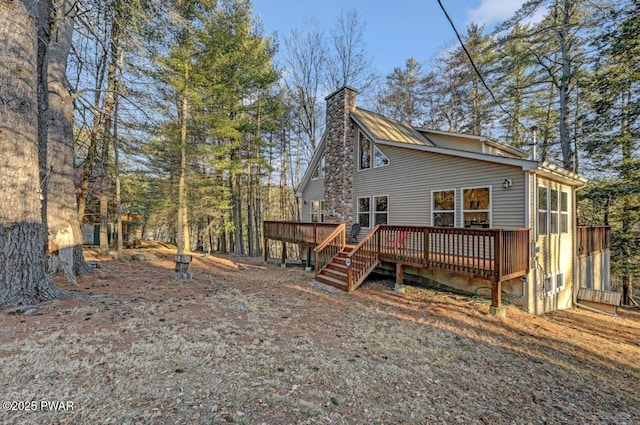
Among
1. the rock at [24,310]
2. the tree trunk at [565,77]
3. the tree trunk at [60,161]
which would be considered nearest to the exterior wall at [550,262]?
the tree trunk at [565,77]

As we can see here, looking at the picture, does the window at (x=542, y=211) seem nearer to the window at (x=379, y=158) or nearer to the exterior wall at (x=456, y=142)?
the exterior wall at (x=456, y=142)

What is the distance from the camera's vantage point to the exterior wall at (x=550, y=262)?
6.87 m

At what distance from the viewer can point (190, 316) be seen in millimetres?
4754

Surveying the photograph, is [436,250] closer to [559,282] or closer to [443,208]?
[443,208]

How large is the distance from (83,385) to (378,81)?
826 inches

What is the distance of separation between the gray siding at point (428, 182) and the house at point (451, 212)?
0.03m

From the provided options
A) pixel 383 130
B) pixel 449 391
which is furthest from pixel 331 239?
pixel 449 391

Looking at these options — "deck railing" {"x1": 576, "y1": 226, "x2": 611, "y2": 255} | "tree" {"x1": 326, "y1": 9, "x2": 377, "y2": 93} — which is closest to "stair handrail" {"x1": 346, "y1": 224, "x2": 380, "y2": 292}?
"deck railing" {"x1": 576, "y1": 226, "x2": 611, "y2": 255}

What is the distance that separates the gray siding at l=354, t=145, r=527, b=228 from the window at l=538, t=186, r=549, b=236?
2.82 ft

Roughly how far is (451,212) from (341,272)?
377 centimetres

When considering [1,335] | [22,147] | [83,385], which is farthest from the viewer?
[22,147]

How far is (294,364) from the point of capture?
11.6 feet

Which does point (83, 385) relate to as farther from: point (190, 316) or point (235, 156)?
point (235, 156)

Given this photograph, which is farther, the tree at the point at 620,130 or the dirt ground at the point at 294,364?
the tree at the point at 620,130
